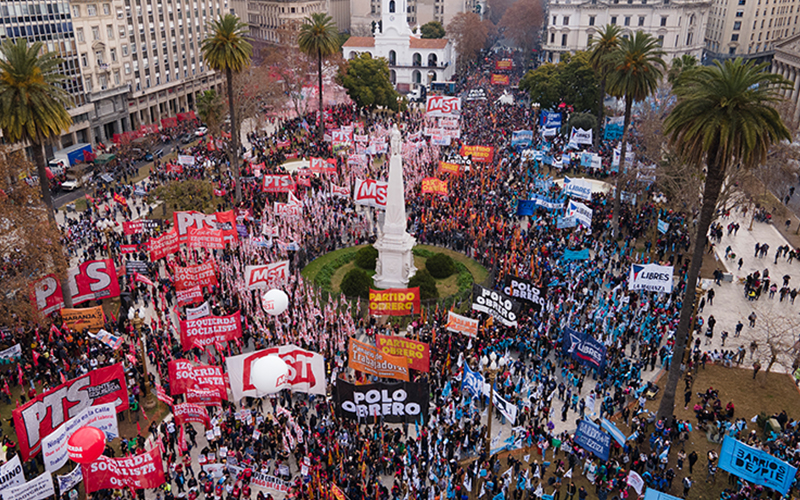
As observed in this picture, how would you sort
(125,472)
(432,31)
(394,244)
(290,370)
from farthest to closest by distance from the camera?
1. (432,31)
2. (394,244)
3. (290,370)
4. (125,472)

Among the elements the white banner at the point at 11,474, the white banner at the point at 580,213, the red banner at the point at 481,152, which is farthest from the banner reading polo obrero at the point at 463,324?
the red banner at the point at 481,152

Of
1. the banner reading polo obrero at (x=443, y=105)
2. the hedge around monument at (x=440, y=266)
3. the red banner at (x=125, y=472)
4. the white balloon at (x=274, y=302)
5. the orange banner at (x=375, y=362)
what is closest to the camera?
the red banner at (x=125, y=472)

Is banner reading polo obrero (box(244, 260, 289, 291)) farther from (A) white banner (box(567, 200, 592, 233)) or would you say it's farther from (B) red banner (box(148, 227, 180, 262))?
(A) white banner (box(567, 200, 592, 233))

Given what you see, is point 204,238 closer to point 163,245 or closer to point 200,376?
point 163,245

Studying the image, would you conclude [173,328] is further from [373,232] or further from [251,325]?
[373,232]

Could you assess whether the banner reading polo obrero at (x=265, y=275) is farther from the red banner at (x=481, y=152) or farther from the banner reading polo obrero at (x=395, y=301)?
the red banner at (x=481, y=152)

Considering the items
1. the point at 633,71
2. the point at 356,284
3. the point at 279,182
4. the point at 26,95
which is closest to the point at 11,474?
the point at 356,284

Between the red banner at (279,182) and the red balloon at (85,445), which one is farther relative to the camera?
the red banner at (279,182)
